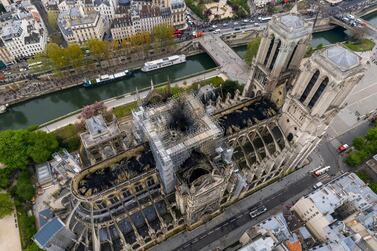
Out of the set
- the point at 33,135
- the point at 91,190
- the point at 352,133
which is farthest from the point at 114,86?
the point at 352,133

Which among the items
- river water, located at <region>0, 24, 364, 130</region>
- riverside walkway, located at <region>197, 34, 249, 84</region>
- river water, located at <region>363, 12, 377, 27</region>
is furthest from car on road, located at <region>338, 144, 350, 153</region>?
river water, located at <region>363, 12, 377, 27</region>

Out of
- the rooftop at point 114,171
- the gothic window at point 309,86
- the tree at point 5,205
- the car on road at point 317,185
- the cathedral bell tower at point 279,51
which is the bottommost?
the car on road at point 317,185

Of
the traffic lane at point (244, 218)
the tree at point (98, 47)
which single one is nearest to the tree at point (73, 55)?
the tree at point (98, 47)

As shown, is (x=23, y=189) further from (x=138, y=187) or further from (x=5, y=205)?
(x=138, y=187)

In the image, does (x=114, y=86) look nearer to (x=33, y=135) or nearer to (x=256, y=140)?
(x=33, y=135)

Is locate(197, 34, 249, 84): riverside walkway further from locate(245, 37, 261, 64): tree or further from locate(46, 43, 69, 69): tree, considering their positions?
locate(46, 43, 69, 69): tree

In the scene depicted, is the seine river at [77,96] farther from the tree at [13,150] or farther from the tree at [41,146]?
the tree at [13,150]
